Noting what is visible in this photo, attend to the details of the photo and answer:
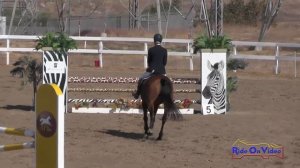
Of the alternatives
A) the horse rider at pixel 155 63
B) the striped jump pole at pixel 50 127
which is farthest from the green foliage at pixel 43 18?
the striped jump pole at pixel 50 127

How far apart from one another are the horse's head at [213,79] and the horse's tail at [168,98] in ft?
14.3

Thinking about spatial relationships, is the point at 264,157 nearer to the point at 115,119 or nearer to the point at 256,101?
the point at 115,119

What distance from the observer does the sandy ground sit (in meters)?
12.7

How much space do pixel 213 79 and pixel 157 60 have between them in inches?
166

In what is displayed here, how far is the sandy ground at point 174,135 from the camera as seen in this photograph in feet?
41.5

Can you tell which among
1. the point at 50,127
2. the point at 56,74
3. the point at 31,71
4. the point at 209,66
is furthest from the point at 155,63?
the point at 50,127

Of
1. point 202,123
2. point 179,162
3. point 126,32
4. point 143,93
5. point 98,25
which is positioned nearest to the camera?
point 179,162

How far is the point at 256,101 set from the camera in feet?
74.4

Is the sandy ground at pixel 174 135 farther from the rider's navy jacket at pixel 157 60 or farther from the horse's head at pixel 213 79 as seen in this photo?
the rider's navy jacket at pixel 157 60

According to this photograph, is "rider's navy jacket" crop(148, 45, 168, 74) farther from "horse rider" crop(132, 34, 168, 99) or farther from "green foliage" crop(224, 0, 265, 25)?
"green foliage" crop(224, 0, 265, 25)

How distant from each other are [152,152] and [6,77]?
1577 centimetres

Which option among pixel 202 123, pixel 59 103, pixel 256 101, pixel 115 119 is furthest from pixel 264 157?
pixel 256 101

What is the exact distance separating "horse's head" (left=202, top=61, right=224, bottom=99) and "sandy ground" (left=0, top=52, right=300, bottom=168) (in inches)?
22.4

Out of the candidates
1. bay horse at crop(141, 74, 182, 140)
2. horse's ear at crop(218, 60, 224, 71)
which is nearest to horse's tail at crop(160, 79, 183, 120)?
bay horse at crop(141, 74, 182, 140)
